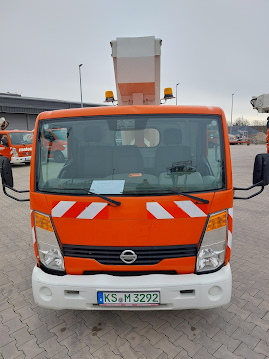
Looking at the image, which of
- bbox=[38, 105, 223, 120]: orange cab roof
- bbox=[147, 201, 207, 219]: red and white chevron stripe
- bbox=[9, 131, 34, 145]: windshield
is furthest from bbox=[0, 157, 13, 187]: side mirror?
Answer: bbox=[9, 131, 34, 145]: windshield

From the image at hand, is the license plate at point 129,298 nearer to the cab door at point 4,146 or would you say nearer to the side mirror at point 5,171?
the side mirror at point 5,171

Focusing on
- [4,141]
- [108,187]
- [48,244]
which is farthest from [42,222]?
[4,141]

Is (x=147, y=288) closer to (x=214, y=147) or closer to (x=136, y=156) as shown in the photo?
(x=136, y=156)

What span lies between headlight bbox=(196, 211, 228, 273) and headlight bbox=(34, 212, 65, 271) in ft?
4.00

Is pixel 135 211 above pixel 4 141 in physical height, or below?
below

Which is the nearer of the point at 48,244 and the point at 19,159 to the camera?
the point at 48,244

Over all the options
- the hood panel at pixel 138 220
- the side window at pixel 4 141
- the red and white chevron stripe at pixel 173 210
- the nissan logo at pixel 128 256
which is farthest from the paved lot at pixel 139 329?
the side window at pixel 4 141

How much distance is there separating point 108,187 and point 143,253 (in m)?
0.64

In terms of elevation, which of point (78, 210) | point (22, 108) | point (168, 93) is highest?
point (22, 108)

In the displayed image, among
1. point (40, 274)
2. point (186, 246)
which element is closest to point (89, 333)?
point (40, 274)

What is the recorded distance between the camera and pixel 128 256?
85.7 inches

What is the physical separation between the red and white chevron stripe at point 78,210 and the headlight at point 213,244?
87 centimetres

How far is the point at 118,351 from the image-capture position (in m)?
2.25

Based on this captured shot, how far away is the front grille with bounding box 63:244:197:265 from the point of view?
2.18 metres
